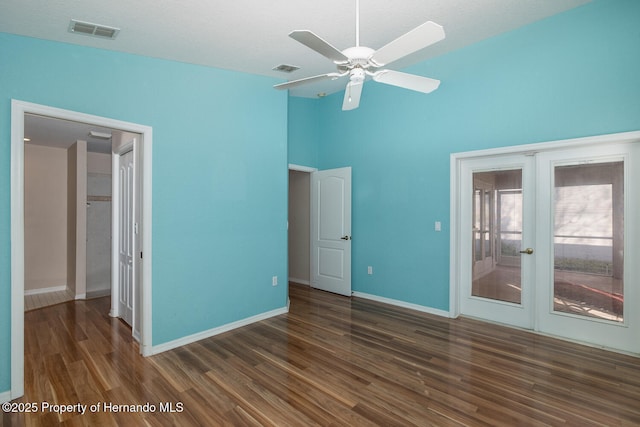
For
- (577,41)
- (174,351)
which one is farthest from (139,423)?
(577,41)

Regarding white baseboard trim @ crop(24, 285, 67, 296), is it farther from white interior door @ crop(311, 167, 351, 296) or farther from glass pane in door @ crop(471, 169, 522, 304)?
glass pane in door @ crop(471, 169, 522, 304)

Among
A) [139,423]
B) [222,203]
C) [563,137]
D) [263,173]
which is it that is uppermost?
[563,137]

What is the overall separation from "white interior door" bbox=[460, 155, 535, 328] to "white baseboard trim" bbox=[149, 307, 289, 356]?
2.42 metres

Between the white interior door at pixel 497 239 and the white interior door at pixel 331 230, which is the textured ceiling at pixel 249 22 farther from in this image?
the white interior door at pixel 331 230

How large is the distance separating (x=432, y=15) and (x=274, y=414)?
3.45 metres

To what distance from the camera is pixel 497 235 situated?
12.7ft

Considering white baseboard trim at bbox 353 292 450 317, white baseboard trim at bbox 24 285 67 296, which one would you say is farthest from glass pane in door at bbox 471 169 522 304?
white baseboard trim at bbox 24 285 67 296

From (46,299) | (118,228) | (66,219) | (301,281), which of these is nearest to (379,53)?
(118,228)

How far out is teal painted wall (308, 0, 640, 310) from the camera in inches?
120

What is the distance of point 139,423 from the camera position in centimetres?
215

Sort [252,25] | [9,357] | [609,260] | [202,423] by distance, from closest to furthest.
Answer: [202,423]
[9,357]
[252,25]
[609,260]

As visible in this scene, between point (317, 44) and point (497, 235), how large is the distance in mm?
3188

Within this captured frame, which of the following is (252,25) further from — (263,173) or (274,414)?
(274,414)

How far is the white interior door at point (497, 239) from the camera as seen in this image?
365 cm
